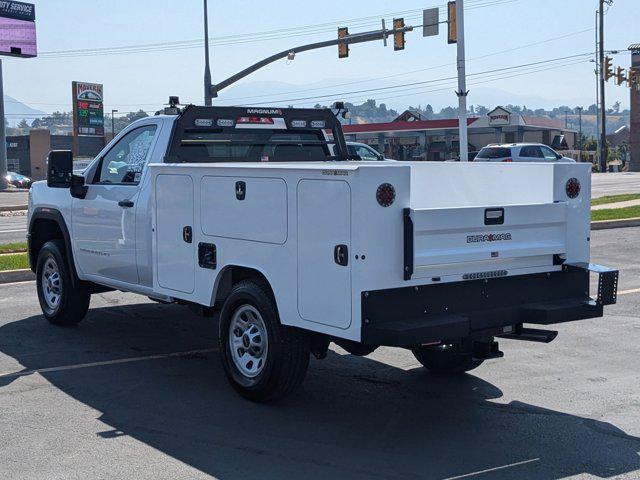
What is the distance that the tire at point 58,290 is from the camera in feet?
31.4

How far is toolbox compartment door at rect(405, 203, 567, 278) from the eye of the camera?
5910mm

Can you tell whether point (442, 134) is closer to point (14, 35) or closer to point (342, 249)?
point (14, 35)

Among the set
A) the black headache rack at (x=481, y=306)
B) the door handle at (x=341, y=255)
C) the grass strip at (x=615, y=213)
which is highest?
the door handle at (x=341, y=255)

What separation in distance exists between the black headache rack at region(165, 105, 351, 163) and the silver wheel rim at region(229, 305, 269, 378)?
6.44 ft

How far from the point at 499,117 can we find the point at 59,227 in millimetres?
67211

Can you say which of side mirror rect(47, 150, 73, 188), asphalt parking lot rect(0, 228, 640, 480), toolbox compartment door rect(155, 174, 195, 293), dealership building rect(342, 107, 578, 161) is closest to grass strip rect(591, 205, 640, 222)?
asphalt parking lot rect(0, 228, 640, 480)

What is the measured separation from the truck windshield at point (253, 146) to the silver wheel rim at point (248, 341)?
2.11m

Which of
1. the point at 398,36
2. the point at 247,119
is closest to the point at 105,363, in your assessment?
the point at 247,119

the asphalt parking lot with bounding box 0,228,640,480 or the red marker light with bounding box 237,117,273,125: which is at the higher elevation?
the red marker light with bounding box 237,117,273,125

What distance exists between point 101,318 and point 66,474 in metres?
5.08

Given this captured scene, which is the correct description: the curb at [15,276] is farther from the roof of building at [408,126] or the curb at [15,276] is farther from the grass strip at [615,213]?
the roof of building at [408,126]

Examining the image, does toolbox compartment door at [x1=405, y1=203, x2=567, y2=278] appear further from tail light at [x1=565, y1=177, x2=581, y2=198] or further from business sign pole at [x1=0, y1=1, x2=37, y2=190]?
business sign pole at [x1=0, y1=1, x2=37, y2=190]

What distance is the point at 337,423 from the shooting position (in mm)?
6367

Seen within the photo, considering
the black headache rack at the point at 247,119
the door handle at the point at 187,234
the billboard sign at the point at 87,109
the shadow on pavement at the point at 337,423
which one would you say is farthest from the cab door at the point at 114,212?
the billboard sign at the point at 87,109
